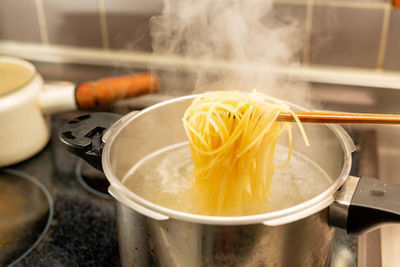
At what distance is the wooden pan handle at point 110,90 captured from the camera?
1.23m

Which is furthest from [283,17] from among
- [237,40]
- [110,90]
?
[110,90]

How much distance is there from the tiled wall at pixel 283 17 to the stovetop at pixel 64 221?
292 millimetres

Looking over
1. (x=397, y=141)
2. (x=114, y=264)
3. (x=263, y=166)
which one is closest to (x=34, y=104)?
(x=114, y=264)

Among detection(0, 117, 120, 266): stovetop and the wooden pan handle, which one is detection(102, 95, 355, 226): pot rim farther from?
the wooden pan handle

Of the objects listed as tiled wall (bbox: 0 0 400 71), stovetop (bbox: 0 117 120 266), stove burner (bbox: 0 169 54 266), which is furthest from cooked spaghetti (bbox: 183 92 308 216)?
tiled wall (bbox: 0 0 400 71)

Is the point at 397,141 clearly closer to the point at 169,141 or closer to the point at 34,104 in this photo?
the point at 169,141

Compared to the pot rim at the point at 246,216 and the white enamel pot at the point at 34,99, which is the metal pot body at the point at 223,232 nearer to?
the pot rim at the point at 246,216

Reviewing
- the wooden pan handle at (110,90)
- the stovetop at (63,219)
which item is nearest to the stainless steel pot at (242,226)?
the stovetop at (63,219)

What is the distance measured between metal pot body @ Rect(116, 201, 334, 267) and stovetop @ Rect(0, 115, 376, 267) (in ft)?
0.79

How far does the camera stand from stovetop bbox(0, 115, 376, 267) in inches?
37.1

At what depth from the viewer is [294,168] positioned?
96 cm

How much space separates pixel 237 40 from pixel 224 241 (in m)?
0.74

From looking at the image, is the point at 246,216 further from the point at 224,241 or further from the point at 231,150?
the point at 231,150

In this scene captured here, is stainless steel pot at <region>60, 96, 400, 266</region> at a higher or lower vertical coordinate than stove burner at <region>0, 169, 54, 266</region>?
higher
